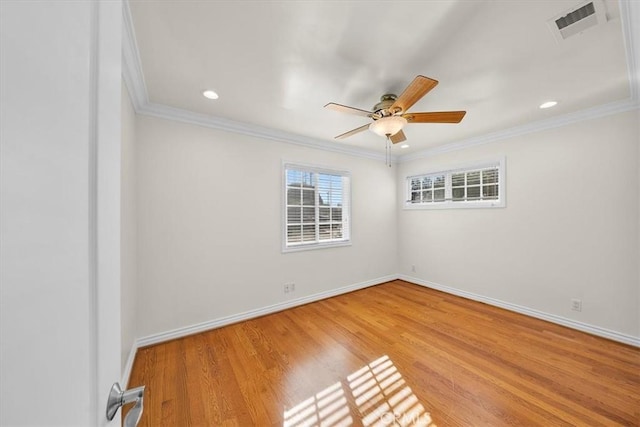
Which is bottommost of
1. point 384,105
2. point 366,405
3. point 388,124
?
point 366,405

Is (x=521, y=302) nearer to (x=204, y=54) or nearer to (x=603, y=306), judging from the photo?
(x=603, y=306)

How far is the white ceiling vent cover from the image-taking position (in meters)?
1.36

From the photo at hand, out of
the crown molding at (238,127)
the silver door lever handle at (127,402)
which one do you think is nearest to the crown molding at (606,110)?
the crown molding at (238,127)

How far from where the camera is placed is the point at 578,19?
57.3 inches

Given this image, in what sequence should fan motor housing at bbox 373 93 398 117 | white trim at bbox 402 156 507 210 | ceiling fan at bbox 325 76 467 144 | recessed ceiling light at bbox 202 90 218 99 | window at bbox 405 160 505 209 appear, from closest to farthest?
ceiling fan at bbox 325 76 467 144
fan motor housing at bbox 373 93 398 117
recessed ceiling light at bbox 202 90 218 99
white trim at bbox 402 156 507 210
window at bbox 405 160 505 209

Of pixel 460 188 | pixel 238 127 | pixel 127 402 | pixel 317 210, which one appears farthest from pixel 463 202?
pixel 127 402

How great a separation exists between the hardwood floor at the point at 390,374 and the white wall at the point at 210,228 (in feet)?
1.25

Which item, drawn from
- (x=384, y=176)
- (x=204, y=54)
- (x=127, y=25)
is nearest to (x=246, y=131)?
(x=204, y=54)

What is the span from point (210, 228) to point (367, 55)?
2358 millimetres

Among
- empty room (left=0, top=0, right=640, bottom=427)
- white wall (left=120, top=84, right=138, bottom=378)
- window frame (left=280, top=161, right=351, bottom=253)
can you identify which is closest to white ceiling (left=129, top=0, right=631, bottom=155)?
empty room (left=0, top=0, right=640, bottom=427)

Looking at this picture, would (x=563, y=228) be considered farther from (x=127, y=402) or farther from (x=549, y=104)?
(x=127, y=402)

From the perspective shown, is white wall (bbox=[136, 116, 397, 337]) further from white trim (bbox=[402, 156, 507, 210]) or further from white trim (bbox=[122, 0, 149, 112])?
white trim (bbox=[402, 156, 507, 210])

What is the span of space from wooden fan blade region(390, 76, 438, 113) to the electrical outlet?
3.02 m

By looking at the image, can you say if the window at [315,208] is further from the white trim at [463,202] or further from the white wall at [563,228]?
the white wall at [563,228]
